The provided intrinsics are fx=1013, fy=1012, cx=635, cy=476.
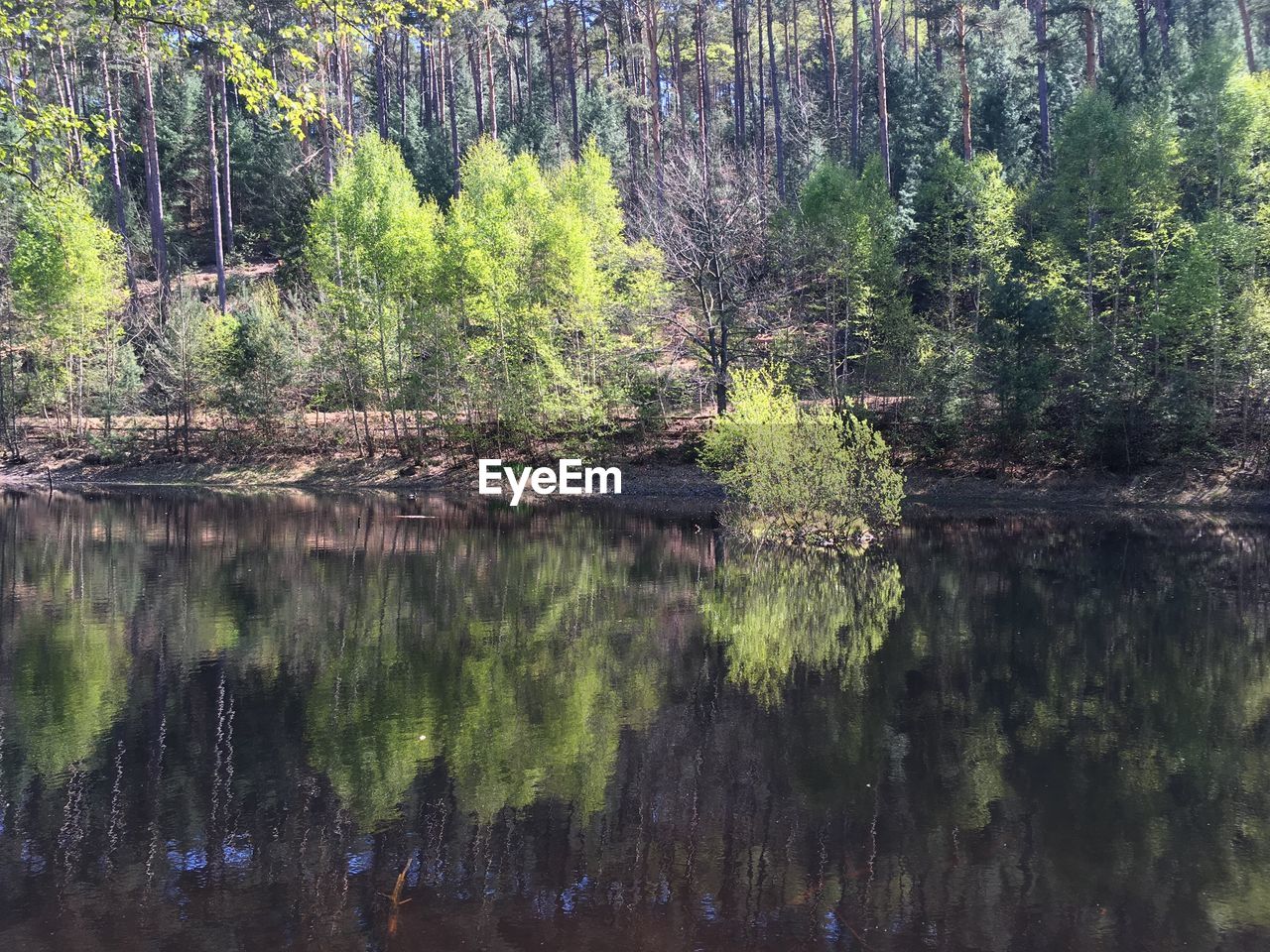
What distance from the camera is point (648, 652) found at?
13.2m

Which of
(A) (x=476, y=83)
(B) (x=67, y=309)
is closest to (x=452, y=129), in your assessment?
(A) (x=476, y=83)

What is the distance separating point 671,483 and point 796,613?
20.1 m

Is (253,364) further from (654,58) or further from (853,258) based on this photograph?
(853,258)

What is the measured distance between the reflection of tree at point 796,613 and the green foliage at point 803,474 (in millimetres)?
1713

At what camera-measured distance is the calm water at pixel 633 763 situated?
6.72 meters

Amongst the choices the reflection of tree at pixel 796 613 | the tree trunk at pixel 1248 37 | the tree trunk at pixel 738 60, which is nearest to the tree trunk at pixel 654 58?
the tree trunk at pixel 738 60

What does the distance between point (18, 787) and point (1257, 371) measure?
106 feet

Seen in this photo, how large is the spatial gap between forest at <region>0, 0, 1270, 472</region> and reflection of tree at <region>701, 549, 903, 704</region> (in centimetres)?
911

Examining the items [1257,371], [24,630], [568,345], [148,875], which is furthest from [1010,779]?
[568,345]

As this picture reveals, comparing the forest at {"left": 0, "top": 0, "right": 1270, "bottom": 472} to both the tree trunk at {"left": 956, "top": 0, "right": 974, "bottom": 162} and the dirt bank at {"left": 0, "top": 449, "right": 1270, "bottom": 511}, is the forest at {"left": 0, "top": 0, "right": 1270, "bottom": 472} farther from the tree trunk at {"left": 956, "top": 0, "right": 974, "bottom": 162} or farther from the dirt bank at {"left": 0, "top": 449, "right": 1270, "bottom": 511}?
the dirt bank at {"left": 0, "top": 449, "right": 1270, "bottom": 511}

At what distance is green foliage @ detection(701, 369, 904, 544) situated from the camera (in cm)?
2286

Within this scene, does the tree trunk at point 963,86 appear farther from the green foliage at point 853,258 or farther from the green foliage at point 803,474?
the green foliage at point 803,474

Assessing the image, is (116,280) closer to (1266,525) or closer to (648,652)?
(648,652)

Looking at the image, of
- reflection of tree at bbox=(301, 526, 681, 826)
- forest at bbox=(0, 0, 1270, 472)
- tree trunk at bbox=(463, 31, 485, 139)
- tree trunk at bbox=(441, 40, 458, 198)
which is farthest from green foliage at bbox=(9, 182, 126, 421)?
reflection of tree at bbox=(301, 526, 681, 826)
